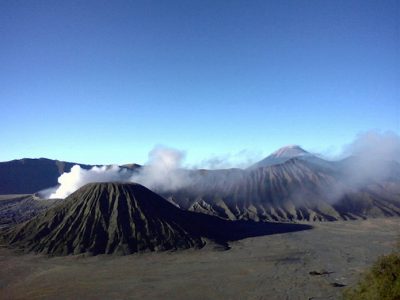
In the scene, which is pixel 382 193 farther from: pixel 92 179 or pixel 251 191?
pixel 92 179

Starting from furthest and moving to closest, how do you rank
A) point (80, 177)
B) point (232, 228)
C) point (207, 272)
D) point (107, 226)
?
point (80, 177) < point (232, 228) < point (107, 226) < point (207, 272)

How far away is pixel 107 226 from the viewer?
241ft

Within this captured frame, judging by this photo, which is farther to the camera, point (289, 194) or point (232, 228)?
point (289, 194)

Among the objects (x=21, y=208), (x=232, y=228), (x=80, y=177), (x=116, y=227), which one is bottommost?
(x=232, y=228)

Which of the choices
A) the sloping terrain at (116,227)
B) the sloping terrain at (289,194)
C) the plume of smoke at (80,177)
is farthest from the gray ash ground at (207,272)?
the plume of smoke at (80,177)

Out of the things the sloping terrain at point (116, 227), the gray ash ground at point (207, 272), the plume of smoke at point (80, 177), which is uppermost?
the plume of smoke at point (80, 177)

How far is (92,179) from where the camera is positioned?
126 metres

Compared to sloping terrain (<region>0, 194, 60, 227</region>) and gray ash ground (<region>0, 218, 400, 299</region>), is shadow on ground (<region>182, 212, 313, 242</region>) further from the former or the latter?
sloping terrain (<region>0, 194, 60, 227</region>)

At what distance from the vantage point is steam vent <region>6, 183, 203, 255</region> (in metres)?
68.8

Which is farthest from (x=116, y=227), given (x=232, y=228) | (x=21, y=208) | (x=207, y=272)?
(x=21, y=208)

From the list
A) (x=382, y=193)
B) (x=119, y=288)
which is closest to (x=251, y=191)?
(x=382, y=193)

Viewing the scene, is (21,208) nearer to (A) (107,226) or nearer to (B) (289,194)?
(A) (107,226)

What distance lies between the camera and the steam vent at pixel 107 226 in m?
68.8

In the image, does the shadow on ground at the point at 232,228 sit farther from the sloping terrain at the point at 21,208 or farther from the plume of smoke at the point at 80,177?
the sloping terrain at the point at 21,208
